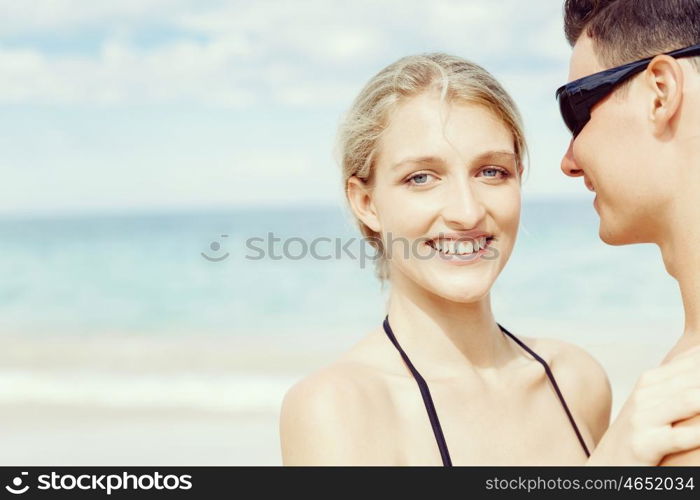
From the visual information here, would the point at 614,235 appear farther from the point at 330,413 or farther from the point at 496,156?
the point at 330,413

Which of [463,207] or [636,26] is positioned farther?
[463,207]

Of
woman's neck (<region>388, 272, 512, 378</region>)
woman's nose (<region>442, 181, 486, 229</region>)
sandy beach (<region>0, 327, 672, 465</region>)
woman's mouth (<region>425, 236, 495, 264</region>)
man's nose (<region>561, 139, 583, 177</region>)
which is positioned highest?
sandy beach (<region>0, 327, 672, 465</region>)

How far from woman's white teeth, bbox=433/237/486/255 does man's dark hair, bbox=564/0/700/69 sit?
2.66 ft

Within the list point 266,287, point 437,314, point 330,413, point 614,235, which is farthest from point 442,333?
point 266,287

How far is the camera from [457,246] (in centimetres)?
333

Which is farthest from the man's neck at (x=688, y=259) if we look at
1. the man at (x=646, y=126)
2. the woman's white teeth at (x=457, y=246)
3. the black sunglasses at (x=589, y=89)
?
the woman's white teeth at (x=457, y=246)

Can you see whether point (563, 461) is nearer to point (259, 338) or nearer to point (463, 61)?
point (463, 61)

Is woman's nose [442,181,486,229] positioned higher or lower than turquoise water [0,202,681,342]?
lower

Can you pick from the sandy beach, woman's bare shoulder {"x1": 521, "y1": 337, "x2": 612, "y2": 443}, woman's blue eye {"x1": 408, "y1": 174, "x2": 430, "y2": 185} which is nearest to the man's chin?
woman's blue eye {"x1": 408, "y1": 174, "x2": 430, "y2": 185}

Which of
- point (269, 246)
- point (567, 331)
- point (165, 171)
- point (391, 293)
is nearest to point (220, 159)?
point (165, 171)

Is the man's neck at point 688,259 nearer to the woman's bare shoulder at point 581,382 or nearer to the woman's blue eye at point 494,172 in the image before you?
the woman's blue eye at point 494,172

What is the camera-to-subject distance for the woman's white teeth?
333 cm

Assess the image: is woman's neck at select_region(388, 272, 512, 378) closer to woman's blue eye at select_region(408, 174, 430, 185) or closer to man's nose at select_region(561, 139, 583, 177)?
woman's blue eye at select_region(408, 174, 430, 185)

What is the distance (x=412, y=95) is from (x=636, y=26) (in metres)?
0.90
